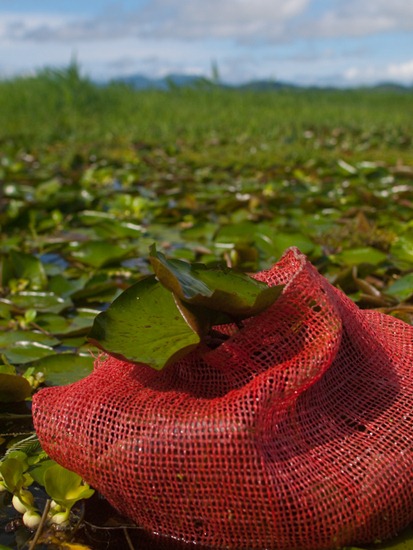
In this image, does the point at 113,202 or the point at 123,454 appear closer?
the point at 123,454

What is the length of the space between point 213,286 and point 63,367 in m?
0.66

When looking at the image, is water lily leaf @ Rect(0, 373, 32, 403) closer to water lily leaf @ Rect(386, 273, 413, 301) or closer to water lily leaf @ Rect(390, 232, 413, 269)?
water lily leaf @ Rect(386, 273, 413, 301)

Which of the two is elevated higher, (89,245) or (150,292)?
(150,292)

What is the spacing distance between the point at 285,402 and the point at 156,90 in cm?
1121

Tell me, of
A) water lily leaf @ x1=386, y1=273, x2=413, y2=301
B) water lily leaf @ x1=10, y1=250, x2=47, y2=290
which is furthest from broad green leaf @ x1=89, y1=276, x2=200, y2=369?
water lily leaf @ x1=10, y1=250, x2=47, y2=290

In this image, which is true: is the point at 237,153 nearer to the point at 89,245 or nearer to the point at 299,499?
the point at 89,245

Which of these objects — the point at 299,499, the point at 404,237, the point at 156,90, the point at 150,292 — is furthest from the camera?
the point at 156,90

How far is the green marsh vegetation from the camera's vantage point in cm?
216

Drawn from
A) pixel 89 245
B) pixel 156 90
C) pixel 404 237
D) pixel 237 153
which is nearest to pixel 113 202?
pixel 89 245

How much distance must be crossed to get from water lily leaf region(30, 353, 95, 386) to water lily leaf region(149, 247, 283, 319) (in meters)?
0.59

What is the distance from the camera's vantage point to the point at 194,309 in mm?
1280

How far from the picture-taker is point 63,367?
Answer: 1914 mm

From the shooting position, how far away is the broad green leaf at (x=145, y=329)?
131cm

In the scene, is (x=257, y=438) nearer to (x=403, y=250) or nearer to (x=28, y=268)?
(x=28, y=268)
